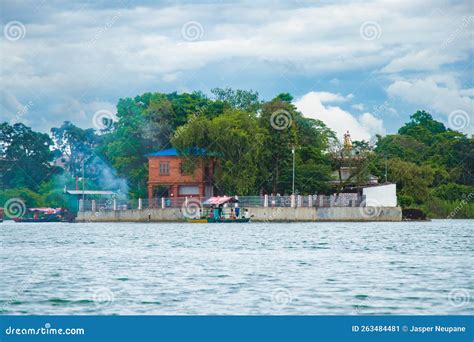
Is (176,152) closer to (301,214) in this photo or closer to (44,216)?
(301,214)

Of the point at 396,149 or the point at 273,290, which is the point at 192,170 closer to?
the point at 396,149

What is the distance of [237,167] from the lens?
66.1 metres

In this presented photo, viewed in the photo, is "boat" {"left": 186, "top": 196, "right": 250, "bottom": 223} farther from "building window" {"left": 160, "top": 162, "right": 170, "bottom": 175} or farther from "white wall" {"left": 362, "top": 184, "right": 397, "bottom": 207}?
"white wall" {"left": 362, "top": 184, "right": 397, "bottom": 207}

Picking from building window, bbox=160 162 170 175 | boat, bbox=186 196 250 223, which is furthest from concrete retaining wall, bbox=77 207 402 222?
building window, bbox=160 162 170 175

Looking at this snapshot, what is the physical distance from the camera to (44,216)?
3346 inches

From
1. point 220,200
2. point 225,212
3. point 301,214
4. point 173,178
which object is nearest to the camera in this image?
point 220,200

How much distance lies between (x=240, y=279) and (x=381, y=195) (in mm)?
49991

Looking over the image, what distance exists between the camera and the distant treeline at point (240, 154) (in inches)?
2655

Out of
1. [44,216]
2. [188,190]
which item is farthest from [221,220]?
[44,216]

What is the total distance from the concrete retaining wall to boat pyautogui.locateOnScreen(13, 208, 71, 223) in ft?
45.0

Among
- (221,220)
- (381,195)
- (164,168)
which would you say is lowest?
(221,220)

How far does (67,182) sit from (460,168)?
3794cm

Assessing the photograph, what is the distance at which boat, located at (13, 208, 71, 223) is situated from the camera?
271 ft
